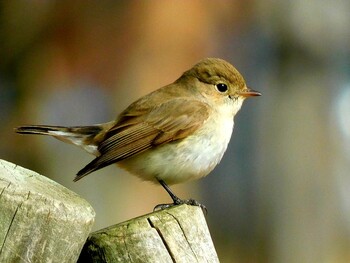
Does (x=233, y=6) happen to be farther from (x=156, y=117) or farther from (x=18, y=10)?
(x=156, y=117)

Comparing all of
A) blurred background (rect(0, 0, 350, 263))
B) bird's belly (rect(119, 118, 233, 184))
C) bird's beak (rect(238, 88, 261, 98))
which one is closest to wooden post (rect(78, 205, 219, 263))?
bird's belly (rect(119, 118, 233, 184))

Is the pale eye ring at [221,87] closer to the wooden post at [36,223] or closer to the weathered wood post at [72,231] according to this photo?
the weathered wood post at [72,231]

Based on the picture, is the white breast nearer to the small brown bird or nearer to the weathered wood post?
the small brown bird

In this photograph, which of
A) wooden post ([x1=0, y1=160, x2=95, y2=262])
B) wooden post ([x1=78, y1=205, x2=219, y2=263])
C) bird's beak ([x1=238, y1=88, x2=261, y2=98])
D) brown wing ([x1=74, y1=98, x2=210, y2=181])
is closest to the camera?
wooden post ([x1=0, y1=160, x2=95, y2=262])

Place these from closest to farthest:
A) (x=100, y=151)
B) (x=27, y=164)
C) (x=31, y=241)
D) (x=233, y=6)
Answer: (x=31, y=241)
(x=100, y=151)
(x=27, y=164)
(x=233, y=6)

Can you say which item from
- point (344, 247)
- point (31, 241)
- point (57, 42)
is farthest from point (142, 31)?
point (31, 241)

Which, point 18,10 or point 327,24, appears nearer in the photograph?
point 18,10
